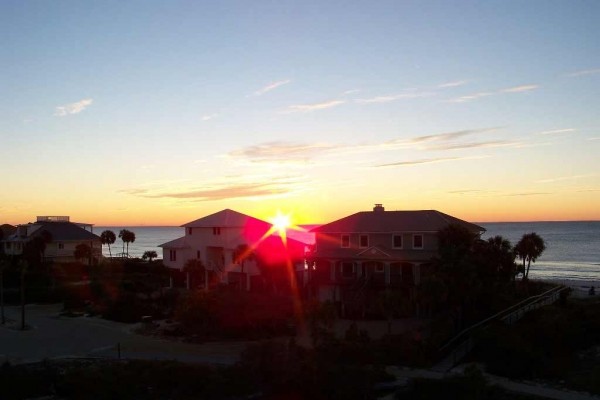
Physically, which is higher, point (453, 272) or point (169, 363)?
point (453, 272)

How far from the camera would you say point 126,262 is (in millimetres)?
70938

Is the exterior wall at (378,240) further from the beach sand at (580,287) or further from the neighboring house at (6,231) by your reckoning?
the neighboring house at (6,231)

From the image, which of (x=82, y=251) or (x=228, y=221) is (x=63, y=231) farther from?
(x=228, y=221)

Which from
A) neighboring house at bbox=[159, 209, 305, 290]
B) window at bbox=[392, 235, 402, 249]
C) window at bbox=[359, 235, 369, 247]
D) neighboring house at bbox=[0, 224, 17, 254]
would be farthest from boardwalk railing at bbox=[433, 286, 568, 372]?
neighboring house at bbox=[0, 224, 17, 254]

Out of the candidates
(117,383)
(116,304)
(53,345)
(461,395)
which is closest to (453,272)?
(461,395)

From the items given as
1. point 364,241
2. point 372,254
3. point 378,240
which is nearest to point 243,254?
point 364,241

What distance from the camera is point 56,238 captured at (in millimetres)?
73188

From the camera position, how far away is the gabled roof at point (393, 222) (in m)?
41.7

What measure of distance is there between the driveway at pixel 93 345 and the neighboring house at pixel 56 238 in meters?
33.0

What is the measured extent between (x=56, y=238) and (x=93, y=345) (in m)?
45.0

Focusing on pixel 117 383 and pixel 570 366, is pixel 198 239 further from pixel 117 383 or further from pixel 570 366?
pixel 570 366

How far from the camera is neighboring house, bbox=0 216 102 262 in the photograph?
239ft

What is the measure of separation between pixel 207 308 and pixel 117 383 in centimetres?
1012

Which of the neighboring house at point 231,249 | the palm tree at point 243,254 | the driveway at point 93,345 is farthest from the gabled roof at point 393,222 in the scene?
the driveway at point 93,345
